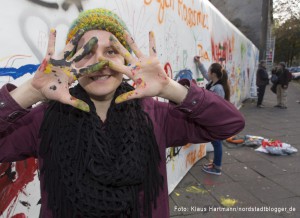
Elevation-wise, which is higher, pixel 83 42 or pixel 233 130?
pixel 83 42

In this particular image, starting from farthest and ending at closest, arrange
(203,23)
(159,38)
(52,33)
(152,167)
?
(203,23)
(159,38)
(152,167)
(52,33)

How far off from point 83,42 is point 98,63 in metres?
0.16

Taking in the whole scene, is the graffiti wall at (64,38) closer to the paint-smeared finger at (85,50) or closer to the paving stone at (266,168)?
the paint-smeared finger at (85,50)

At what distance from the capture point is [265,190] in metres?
3.83

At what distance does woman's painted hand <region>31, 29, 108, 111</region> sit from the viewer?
3.82ft

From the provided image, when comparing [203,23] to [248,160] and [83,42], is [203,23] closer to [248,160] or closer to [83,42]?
[248,160]

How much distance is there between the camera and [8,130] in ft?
4.17

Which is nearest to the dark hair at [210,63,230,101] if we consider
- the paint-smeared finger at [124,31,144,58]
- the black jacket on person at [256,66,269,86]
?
the paint-smeared finger at [124,31,144,58]

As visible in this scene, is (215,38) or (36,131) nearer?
(36,131)

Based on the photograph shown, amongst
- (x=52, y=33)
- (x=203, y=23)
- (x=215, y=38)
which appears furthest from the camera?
(x=215, y=38)

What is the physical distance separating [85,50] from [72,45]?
8 centimetres

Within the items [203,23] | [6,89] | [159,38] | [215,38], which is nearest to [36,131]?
[6,89]

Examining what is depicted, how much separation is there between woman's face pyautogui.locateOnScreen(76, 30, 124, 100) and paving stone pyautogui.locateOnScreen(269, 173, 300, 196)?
11.2ft

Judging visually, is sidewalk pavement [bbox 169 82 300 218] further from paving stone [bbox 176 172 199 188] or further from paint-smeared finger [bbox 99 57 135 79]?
paint-smeared finger [bbox 99 57 135 79]
